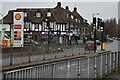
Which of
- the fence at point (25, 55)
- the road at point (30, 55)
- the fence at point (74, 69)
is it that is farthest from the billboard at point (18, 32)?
the fence at point (74, 69)

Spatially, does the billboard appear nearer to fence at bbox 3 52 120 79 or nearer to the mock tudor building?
fence at bbox 3 52 120 79

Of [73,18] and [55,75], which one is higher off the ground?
[73,18]

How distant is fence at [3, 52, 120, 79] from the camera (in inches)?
235

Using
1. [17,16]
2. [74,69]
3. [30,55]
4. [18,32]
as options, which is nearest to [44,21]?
[17,16]

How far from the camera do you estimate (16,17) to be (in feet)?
73.3

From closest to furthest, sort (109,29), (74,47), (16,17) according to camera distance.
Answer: (16,17) → (74,47) → (109,29)

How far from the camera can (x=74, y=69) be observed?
8.35 metres

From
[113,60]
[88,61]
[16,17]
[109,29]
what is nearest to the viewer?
[88,61]

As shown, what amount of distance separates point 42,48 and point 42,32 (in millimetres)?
41173

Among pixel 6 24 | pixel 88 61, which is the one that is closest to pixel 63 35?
pixel 6 24

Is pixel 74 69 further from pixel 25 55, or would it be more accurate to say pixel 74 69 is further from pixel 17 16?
pixel 17 16

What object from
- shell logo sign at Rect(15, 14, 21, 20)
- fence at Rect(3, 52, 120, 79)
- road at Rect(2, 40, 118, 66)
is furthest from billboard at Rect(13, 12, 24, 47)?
fence at Rect(3, 52, 120, 79)

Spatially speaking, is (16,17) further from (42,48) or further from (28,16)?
(28,16)

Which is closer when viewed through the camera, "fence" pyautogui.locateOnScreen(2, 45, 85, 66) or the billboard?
"fence" pyautogui.locateOnScreen(2, 45, 85, 66)
